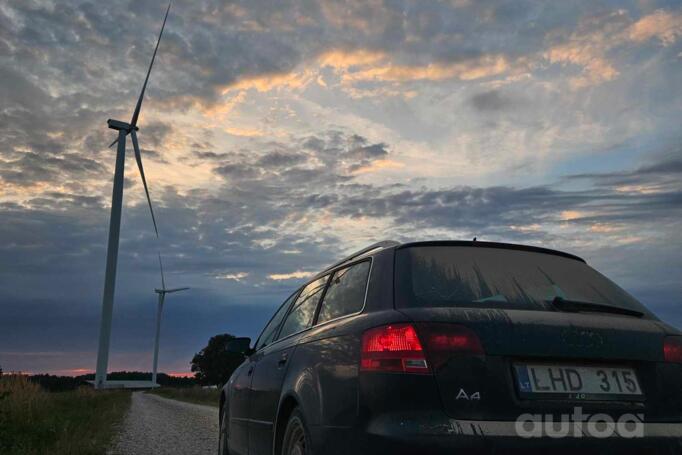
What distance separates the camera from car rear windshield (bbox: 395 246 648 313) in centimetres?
320

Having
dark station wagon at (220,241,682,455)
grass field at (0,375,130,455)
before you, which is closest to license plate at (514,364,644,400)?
dark station wagon at (220,241,682,455)

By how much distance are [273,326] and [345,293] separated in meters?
2.16

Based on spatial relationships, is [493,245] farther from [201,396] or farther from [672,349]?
[201,396]

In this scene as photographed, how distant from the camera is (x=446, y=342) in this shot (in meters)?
2.89

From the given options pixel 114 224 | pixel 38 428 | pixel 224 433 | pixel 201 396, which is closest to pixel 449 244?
pixel 224 433

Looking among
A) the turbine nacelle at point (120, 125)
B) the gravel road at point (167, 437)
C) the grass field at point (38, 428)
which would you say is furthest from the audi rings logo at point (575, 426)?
the turbine nacelle at point (120, 125)

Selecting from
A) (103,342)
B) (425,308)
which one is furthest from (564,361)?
(103,342)

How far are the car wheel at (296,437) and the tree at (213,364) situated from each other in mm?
81076

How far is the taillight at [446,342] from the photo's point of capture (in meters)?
2.86

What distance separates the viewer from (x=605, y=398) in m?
2.92

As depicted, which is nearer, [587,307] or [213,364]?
[587,307]

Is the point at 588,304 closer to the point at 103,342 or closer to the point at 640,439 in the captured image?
the point at 640,439

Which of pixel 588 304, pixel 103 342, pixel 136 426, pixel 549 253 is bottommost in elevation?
pixel 136 426

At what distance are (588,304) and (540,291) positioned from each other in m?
0.24
